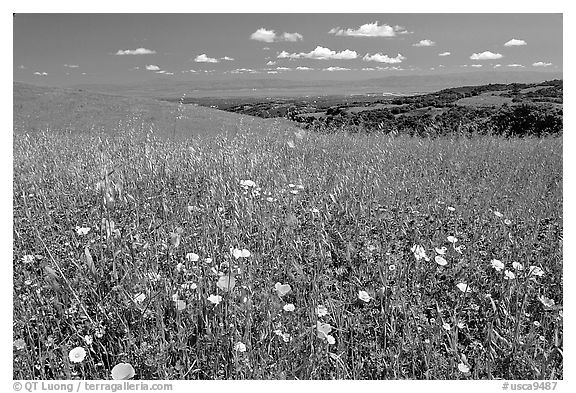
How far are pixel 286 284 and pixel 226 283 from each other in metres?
0.31

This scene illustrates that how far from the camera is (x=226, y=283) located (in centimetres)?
193

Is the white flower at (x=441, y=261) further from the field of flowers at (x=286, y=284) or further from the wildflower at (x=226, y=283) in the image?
the wildflower at (x=226, y=283)

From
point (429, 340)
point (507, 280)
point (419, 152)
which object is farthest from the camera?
point (419, 152)

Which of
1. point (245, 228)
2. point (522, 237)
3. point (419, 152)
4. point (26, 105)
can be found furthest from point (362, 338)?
point (26, 105)

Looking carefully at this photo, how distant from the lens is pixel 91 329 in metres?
1.84

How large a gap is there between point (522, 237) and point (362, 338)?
1502 mm

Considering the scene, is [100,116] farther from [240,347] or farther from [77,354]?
[240,347]

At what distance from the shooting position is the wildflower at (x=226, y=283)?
6.26 feet

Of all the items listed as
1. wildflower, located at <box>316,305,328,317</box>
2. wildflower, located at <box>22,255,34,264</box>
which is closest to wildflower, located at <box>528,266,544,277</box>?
wildflower, located at <box>316,305,328,317</box>

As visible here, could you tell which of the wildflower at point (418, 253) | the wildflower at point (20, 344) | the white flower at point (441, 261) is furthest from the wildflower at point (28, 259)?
the white flower at point (441, 261)

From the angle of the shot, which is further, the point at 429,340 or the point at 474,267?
the point at 474,267

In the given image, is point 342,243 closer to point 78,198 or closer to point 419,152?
point 78,198

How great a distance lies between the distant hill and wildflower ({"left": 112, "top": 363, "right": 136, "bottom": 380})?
5.83 meters

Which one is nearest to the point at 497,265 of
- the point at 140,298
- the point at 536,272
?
the point at 536,272
